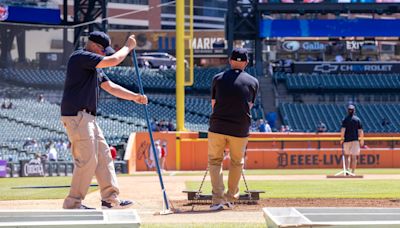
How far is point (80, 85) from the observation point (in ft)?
30.7

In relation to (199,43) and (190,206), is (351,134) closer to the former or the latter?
(190,206)

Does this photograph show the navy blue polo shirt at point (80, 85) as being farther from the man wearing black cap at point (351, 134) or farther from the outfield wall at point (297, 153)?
the outfield wall at point (297, 153)

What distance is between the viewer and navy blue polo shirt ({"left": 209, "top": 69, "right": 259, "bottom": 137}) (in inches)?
428

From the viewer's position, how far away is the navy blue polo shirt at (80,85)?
9.30 metres

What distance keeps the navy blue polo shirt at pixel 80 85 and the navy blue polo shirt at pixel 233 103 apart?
6.53ft

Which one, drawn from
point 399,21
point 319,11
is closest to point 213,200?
point 319,11

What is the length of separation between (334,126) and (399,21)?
346 inches

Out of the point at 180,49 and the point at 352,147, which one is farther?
the point at 180,49

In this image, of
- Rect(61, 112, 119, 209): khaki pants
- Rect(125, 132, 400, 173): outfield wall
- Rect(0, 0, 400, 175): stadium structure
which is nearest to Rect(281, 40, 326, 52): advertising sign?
Rect(0, 0, 400, 175): stadium structure

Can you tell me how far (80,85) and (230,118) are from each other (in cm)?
222

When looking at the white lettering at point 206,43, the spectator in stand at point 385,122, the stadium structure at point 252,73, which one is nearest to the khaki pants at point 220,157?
the stadium structure at point 252,73

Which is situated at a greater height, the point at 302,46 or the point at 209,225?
the point at 209,225

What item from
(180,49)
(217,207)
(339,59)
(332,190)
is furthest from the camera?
(339,59)

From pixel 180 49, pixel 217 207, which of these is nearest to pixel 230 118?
pixel 217 207
